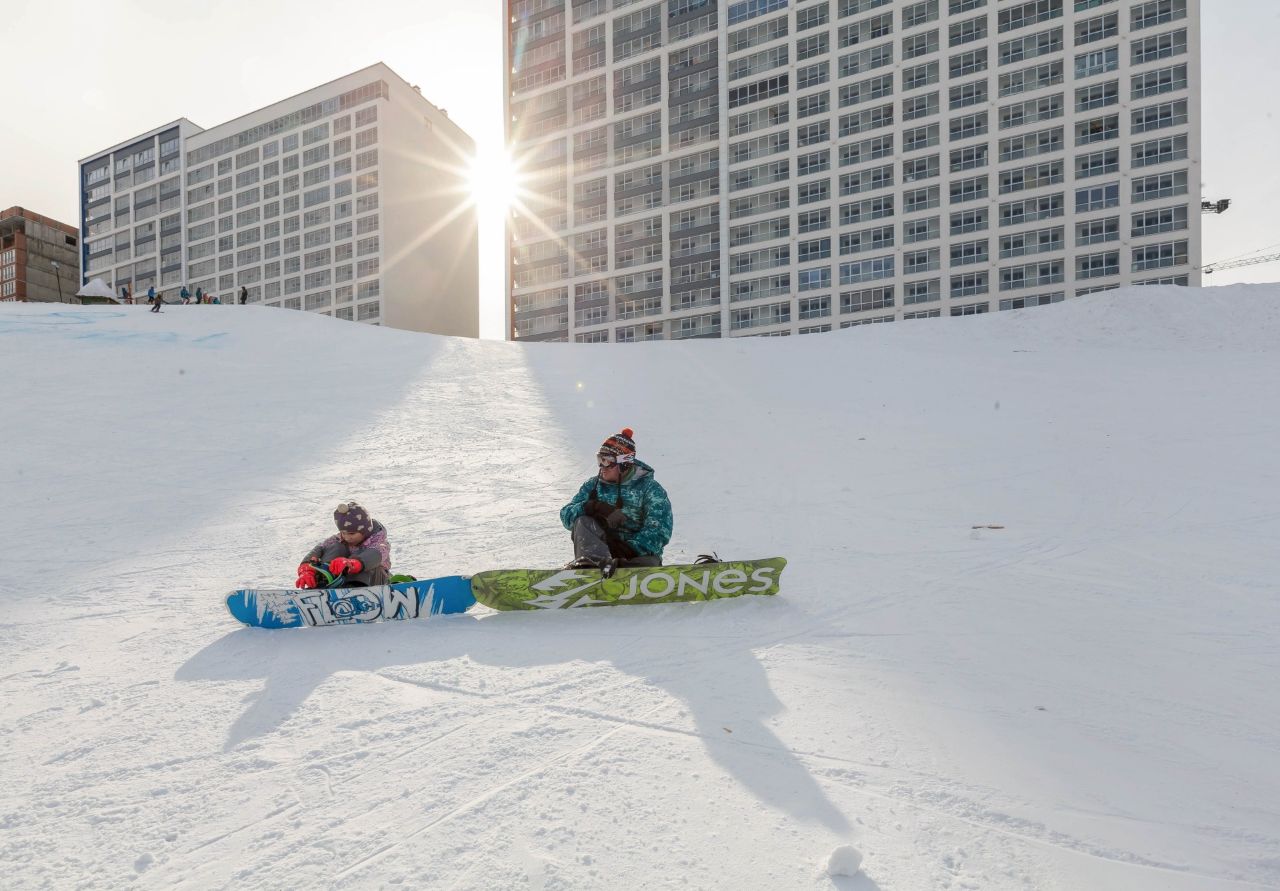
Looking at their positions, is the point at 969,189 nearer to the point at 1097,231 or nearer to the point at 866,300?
the point at 1097,231

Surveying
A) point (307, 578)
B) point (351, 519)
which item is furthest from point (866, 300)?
point (307, 578)

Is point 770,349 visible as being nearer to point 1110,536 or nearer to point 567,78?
point 1110,536

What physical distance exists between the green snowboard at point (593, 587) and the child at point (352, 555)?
861 mm

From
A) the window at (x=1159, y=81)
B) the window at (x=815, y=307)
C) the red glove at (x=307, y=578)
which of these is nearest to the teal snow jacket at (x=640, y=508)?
the red glove at (x=307, y=578)

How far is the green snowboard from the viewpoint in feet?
17.1

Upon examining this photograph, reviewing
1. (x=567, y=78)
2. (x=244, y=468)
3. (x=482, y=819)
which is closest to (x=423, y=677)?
(x=482, y=819)

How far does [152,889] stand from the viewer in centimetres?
221

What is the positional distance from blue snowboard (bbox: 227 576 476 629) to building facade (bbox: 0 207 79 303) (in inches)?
5170

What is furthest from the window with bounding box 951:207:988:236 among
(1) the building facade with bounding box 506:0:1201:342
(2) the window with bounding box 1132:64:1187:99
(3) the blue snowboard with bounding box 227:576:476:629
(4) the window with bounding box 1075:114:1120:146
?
(3) the blue snowboard with bounding box 227:576:476:629

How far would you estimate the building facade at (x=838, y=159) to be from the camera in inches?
1775

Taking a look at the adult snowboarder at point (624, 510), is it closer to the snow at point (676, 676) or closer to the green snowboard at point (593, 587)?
the green snowboard at point (593, 587)

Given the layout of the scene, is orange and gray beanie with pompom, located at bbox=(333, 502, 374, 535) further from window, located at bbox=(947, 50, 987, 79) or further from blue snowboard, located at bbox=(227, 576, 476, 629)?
window, located at bbox=(947, 50, 987, 79)

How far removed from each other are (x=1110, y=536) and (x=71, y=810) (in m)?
8.17

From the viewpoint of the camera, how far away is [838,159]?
5300 cm
